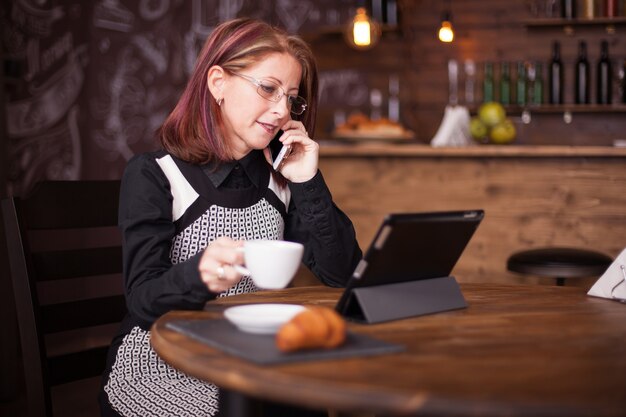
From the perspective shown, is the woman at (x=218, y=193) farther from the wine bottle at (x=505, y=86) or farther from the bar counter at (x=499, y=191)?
the wine bottle at (x=505, y=86)

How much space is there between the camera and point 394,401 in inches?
33.9

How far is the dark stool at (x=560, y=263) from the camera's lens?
3021mm

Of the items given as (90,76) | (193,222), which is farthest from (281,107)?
(90,76)

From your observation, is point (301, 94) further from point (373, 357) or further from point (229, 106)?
point (373, 357)

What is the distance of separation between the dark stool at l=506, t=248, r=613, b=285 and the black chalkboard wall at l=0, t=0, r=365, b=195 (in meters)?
2.26

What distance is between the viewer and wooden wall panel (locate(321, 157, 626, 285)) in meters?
3.66

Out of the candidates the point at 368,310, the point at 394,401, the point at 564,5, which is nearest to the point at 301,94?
the point at 368,310

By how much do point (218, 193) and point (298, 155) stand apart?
24 cm

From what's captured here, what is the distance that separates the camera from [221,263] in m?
1.26

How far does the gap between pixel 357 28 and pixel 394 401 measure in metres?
2.93

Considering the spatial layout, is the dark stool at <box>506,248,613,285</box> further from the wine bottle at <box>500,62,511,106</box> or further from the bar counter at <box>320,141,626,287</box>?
the wine bottle at <box>500,62,511,106</box>

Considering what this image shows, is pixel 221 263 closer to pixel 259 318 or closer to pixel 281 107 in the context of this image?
pixel 259 318

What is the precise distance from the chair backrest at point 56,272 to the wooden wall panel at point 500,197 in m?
2.23

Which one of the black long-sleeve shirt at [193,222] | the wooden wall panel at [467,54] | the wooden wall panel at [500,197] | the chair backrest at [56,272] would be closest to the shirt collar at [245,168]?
the black long-sleeve shirt at [193,222]
